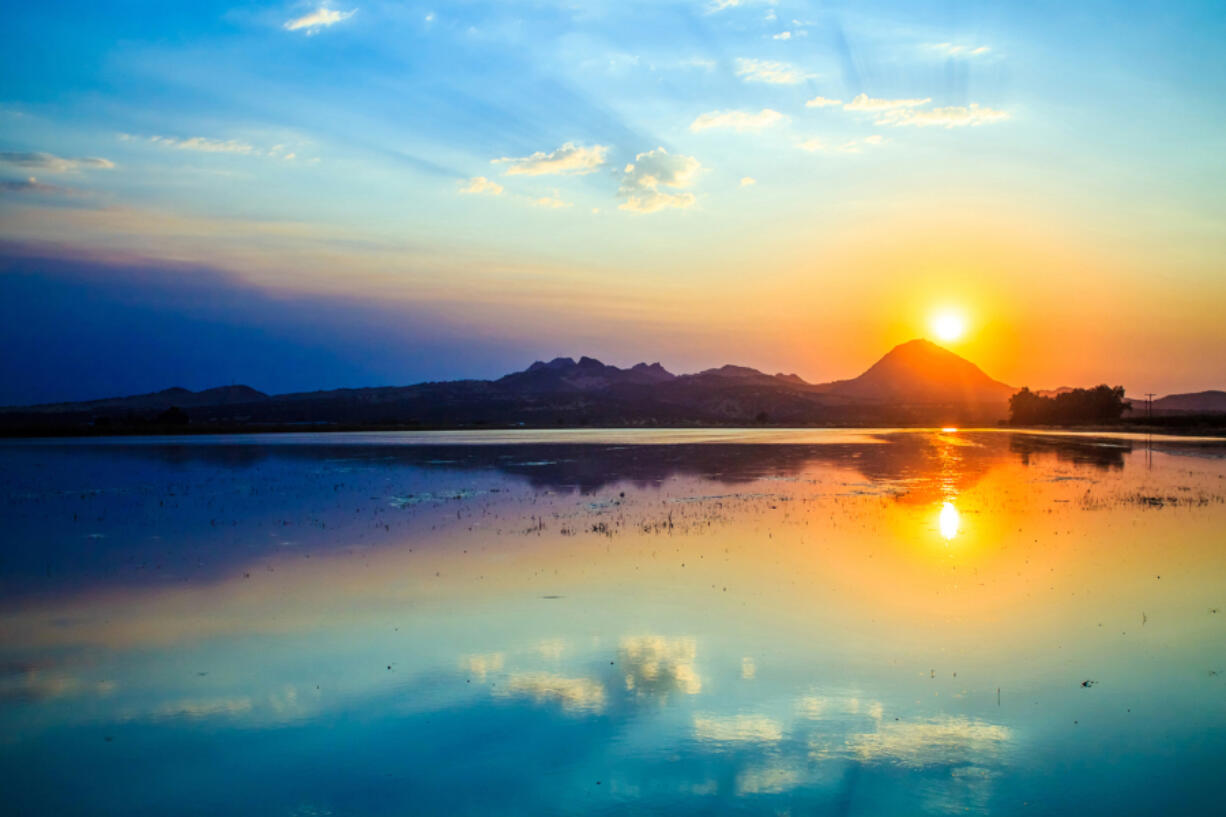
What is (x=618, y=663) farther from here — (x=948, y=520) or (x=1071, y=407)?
(x=1071, y=407)

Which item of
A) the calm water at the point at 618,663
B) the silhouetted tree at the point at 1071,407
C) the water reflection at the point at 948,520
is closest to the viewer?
the calm water at the point at 618,663

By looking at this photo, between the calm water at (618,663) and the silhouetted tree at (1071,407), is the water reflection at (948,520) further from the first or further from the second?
the silhouetted tree at (1071,407)

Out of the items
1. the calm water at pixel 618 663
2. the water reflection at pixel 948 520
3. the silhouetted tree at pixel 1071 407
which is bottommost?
the calm water at pixel 618 663

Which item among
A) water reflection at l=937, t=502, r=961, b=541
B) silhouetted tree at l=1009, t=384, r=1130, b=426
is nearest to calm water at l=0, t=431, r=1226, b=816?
water reflection at l=937, t=502, r=961, b=541

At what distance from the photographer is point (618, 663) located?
1171cm

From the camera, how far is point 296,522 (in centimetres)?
2631

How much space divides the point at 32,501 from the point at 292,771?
101 feet

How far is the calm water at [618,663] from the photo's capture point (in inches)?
317

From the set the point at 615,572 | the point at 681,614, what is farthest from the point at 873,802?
the point at 615,572

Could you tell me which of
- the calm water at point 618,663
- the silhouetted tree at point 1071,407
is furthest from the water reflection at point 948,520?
the silhouetted tree at point 1071,407

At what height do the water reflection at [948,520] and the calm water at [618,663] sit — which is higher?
the water reflection at [948,520]

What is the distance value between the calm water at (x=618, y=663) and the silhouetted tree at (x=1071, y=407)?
382 feet

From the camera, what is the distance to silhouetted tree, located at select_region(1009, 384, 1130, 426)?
127 m

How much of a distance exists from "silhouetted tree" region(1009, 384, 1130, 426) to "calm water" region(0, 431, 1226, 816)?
117 metres
